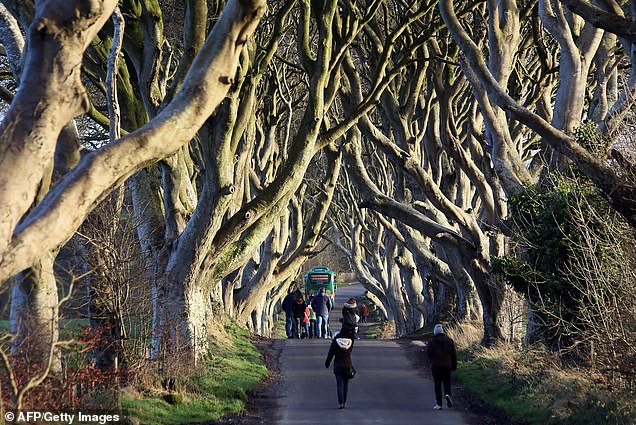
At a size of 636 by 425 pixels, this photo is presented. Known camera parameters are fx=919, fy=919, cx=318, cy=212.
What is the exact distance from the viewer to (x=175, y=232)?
18.2 meters

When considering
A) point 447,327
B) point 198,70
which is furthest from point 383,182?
point 198,70

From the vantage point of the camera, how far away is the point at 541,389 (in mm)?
14555

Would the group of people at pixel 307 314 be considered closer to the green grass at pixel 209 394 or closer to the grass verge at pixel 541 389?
the green grass at pixel 209 394

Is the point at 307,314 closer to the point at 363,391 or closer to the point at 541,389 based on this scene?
the point at 363,391

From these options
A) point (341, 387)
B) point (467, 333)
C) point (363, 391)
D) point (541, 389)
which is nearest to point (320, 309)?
point (467, 333)

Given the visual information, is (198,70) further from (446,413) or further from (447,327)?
(447,327)

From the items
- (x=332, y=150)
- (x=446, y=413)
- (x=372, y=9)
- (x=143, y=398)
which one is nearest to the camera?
(x=143, y=398)

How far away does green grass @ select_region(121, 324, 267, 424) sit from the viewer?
13.1 metres

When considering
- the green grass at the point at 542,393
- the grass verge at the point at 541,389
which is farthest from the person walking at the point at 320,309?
the green grass at the point at 542,393

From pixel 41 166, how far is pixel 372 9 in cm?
1356

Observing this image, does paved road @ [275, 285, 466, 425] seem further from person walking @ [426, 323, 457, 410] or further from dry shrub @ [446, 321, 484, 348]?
dry shrub @ [446, 321, 484, 348]

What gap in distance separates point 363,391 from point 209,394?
3667 mm

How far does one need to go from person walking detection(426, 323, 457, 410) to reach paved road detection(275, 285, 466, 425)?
12.0 inches

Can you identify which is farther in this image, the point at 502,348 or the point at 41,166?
the point at 502,348
